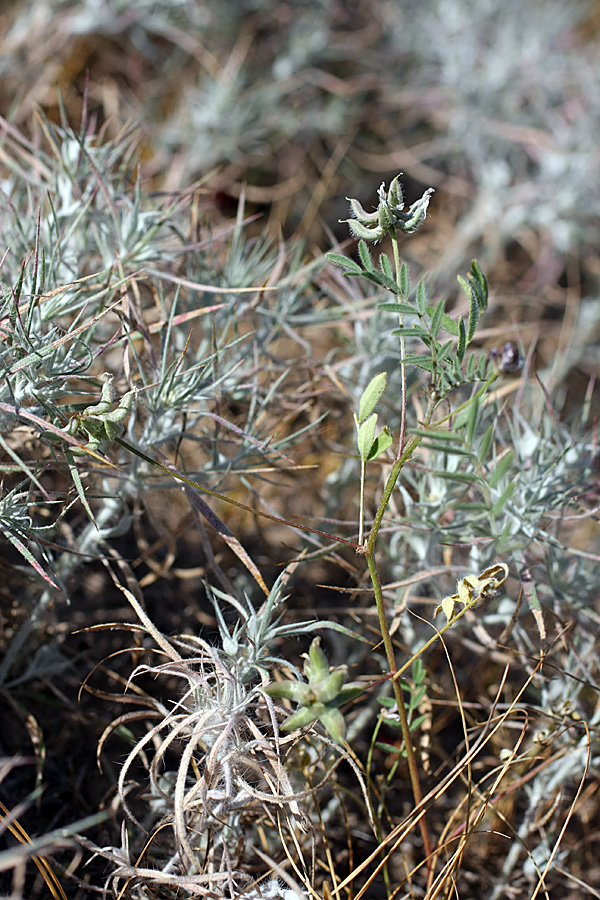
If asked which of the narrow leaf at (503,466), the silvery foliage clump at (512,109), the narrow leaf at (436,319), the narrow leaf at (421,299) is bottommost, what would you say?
the silvery foliage clump at (512,109)

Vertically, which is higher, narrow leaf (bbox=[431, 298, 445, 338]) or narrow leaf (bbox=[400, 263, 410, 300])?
narrow leaf (bbox=[400, 263, 410, 300])

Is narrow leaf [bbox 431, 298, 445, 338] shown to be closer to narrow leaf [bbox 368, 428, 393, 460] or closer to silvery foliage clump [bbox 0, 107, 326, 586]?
narrow leaf [bbox 368, 428, 393, 460]

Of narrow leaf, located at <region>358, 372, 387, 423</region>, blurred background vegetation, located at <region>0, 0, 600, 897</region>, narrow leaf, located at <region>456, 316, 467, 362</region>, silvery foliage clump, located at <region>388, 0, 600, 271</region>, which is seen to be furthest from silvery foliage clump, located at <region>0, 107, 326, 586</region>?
silvery foliage clump, located at <region>388, 0, 600, 271</region>

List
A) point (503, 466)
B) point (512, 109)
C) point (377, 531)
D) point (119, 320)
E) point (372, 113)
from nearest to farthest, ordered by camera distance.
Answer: point (503, 466) < point (377, 531) < point (119, 320) < point (512, 109) < point (372, 113)

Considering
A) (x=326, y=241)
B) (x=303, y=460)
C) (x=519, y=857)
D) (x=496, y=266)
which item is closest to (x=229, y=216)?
(x=326, y=241)

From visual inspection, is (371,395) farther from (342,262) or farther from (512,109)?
(512,109)

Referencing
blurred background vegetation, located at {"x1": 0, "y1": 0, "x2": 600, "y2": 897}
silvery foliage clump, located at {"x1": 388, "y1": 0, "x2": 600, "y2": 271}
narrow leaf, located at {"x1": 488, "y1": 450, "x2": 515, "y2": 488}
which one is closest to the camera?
narrow leaf, located at {"x1": 488, "y1": 450, "x2": 515, "y2": 488}

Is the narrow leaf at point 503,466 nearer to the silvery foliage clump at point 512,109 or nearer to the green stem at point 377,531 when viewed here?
the green stem at point 377,531

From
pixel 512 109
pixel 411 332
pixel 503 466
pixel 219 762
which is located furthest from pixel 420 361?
pixel 512 109

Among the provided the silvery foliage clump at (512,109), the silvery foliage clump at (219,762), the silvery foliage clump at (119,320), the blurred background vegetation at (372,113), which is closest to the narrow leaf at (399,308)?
the silvery foliage clump at (119,320)

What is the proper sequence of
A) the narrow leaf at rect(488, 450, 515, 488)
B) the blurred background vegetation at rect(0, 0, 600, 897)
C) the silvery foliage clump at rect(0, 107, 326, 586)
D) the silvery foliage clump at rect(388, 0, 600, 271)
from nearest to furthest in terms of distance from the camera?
the narrow leaf at rect(488, 450, 515, 488)
the silvery foliage clump at rect(0, 107, 326, 586)
the blurred background vegetation at rect(0, 0, 600, 897)
the silvery foliage clump at rect(388, 0, 600, 271)

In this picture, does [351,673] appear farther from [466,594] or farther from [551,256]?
[551,256]
